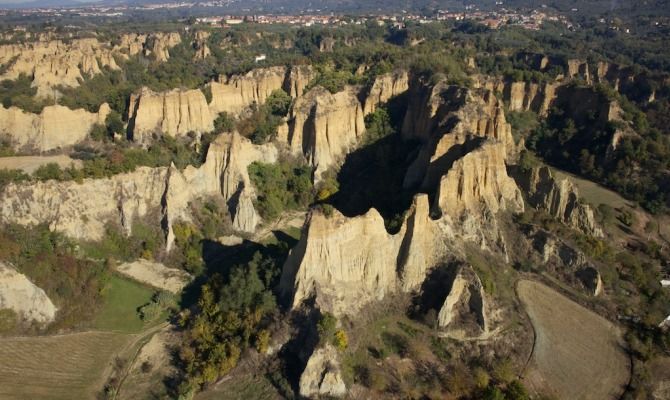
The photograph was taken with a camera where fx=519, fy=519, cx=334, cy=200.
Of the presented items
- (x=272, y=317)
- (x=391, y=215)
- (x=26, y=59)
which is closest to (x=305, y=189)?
(x=391, y=215)

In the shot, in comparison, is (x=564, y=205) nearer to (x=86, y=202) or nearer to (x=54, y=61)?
(x=86, y=202)

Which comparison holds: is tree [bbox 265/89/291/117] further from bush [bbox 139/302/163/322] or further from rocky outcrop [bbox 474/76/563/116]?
bush [bbox 139/302/163/322]

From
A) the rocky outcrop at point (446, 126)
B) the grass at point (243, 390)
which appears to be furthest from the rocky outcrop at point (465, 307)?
the rocky outcrop at point (446, 126)

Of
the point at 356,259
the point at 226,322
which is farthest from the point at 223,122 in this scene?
the point at 356,259

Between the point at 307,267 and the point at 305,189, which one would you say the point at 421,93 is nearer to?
the point at 305,189

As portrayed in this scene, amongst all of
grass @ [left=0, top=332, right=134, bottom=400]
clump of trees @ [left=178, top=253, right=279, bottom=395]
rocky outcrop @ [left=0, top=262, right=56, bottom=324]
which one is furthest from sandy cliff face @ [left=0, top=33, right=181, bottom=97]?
clump of trees @ [left=178, top=253, right=279, bottom=395]
